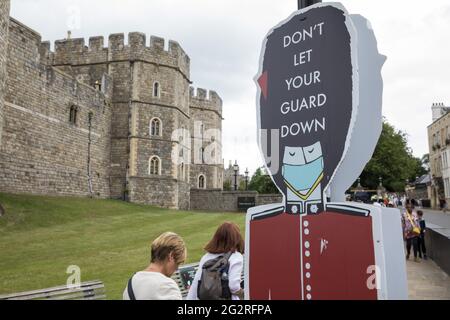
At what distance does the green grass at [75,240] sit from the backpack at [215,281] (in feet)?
11.7

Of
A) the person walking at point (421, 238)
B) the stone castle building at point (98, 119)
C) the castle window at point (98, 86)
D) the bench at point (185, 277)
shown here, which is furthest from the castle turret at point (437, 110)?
the bench at point (185, 277)

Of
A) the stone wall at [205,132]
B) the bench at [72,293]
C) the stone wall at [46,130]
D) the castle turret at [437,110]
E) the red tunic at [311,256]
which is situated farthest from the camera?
the castle turret at [437,110]

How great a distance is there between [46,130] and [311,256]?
20842 mm

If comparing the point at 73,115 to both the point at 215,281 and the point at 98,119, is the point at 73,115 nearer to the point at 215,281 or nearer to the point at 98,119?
the point at 98,119

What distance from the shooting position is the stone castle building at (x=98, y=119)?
18812mm

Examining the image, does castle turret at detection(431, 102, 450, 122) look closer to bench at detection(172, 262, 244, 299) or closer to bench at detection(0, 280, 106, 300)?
bench at detection(172, 262, 244, 299)

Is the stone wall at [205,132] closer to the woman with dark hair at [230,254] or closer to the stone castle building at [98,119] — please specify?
the stone castle building at [98,119]

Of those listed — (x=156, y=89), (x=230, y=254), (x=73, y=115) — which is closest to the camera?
(x=230, y=254)

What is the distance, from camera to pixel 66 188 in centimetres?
2173

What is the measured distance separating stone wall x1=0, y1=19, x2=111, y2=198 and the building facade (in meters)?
28.7

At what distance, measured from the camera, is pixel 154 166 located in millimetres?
27375

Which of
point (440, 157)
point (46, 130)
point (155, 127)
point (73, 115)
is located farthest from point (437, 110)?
point (46, 130)
